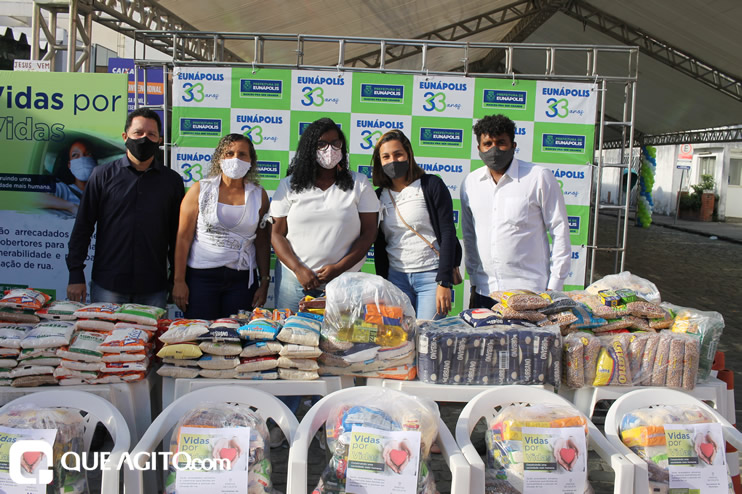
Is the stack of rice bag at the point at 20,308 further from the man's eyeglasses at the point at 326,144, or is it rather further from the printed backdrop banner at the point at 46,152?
the printed backdrop banner at the point at 46,152

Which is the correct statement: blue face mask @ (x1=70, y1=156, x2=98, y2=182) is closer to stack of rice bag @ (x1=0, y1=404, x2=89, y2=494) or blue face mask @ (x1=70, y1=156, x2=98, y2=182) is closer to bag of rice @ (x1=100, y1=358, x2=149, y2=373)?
bag of rice @ (x1=100, y1=358, x2=149, y2=373)

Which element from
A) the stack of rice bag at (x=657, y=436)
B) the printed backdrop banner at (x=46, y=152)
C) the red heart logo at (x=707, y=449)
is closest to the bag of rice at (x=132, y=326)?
the stack of rice bag at (x=657, y=436)

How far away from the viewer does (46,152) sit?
4.34 m

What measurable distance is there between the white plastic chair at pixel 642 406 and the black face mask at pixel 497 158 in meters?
1.30

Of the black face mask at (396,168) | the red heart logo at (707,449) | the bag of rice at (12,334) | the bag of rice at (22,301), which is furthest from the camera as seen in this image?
the black face mask at (396,168)

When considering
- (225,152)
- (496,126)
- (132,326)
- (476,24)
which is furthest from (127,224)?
(476,24)

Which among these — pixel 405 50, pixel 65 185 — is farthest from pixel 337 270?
pixel 405 50

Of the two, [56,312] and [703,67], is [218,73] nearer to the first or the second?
[56,312]

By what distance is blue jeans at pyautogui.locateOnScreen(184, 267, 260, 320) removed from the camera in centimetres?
292

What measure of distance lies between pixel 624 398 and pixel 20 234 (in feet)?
14.2

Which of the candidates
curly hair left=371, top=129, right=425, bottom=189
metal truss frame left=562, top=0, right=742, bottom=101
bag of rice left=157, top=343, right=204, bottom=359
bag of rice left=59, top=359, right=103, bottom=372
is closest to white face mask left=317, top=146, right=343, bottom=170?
curly hair left=371, top=129, right=425, bottom=189

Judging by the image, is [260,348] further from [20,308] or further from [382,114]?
[382,114]

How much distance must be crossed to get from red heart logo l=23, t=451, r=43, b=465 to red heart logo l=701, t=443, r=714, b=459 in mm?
2074

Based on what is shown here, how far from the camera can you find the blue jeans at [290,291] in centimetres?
295
